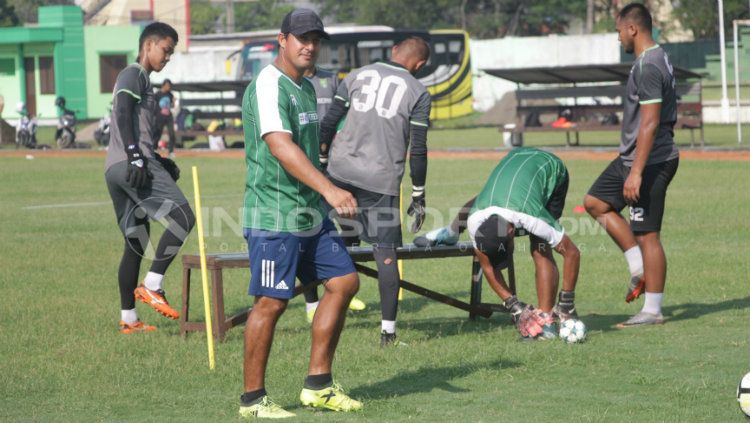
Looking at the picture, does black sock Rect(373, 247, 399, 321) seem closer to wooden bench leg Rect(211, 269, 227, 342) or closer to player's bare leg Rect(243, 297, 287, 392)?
wooden bench leg Rect(211, 269, 227, 342)

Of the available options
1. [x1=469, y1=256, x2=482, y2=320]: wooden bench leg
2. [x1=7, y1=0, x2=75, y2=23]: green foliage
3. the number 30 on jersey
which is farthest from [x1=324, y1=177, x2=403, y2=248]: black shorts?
[x1=7, y1=0, x2=75, y2=23]: green foliage

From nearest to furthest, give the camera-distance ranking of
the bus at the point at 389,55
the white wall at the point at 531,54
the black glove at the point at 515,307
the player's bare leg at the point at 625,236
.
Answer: the black glove at the point at 515,307
the player's bare leg at the point at 625,236
the bus at the point at 389,55
the white wall at the point at 531,54

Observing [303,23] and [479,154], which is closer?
[303,23]

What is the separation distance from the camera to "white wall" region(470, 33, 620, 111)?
55844mm

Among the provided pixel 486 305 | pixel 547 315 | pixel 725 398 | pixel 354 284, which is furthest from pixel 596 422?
pixel 486 305

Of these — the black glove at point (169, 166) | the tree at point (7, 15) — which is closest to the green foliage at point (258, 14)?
the tree at point (7, 15)

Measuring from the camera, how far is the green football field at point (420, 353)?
6727 millimetres

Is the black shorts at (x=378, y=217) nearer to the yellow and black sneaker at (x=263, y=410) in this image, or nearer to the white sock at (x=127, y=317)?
the white sock at (x=127, y=317)

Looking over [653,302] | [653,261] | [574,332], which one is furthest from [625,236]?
[574,332]

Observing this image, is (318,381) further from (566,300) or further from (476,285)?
(476,285)

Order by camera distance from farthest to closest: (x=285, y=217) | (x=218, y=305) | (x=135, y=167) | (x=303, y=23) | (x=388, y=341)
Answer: (x=135, y=167) < (x=218, y=305) < (x=388, y=341) < (x=285, y=217) < (x=303, y=23)

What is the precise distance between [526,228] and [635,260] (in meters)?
1.23

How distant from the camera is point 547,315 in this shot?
863 centimetres

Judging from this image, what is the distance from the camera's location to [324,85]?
478 inches
